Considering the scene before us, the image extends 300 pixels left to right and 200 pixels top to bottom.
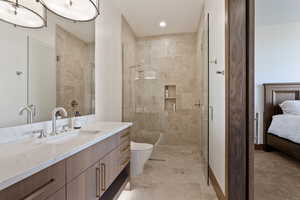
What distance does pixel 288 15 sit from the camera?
9.71 feet

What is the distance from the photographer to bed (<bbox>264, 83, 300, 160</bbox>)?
2611 mm

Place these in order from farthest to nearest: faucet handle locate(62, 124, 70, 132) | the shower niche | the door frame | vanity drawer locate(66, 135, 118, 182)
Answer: the shower niche → faucet handle locate(62, 124, 70, 132) → the door frame → vanity drawer locate(66, 135, 118, 182)

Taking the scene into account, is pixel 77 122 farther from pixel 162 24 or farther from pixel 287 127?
pixel 287 127

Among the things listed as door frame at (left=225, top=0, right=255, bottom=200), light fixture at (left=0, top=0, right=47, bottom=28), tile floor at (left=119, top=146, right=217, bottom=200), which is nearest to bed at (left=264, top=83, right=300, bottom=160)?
tile floor at (left=119, top=146, right=217, bottom=200)

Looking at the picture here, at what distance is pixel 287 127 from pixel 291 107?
1.93 feet

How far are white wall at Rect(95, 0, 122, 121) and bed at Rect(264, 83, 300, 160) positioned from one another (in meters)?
2.88

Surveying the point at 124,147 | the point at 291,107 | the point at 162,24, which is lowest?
the point at 124,147

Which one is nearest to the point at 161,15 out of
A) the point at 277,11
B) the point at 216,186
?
the point at 277,11

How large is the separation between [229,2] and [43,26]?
169 centimetres

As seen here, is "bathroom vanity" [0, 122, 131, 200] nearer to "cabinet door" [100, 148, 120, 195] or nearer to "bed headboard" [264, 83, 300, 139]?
"cabinet door" [100, 148, 120, 195]

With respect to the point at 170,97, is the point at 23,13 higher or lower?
higher

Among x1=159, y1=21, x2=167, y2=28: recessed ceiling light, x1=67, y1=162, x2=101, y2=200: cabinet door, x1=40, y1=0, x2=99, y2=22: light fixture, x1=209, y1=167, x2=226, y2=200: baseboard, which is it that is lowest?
x1=209, y1=167, x2=226, y2=200: baseboard

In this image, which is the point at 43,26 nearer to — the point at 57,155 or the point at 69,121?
the point at 69,121

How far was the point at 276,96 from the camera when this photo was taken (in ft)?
10.6
